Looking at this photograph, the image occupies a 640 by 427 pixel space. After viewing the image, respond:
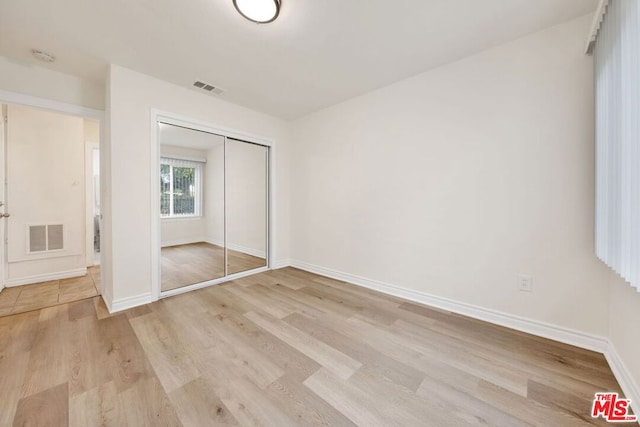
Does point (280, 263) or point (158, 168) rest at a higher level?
point (158, 168)

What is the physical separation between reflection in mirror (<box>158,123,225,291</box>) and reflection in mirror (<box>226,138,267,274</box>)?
5.3 inches

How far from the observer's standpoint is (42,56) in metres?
2.23

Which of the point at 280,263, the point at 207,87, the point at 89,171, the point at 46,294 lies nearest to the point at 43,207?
the point at 89,171

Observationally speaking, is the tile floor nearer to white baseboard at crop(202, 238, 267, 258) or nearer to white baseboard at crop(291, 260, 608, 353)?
white baseboard at crop(202, 238, 267, 258)

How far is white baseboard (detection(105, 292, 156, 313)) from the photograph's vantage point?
91.7 inches

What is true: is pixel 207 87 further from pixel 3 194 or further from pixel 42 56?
pixel 3 194

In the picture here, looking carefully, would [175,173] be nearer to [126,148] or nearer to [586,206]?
[126,148]

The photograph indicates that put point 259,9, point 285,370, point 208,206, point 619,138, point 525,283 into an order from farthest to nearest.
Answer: point 208,206 < point 525,283 < point 259,9 < point 285,370 < point 619,138

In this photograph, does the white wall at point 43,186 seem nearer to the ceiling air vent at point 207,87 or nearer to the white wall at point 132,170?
the white wall at point 132,170

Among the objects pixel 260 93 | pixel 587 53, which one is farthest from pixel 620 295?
pixel 260 93

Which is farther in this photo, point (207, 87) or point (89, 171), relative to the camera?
point (89, 171)

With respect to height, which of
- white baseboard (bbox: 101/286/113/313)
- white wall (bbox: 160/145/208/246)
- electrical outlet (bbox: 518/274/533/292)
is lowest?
white baseboard (bbox: 101/286/113/313)

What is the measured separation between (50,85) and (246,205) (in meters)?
2.43

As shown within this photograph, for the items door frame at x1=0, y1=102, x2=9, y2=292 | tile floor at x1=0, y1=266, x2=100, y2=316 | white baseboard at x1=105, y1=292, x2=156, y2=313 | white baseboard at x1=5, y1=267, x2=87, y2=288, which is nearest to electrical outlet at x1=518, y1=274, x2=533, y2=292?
white baseboard at x1=105, y1=292, x2=156, y2=313
